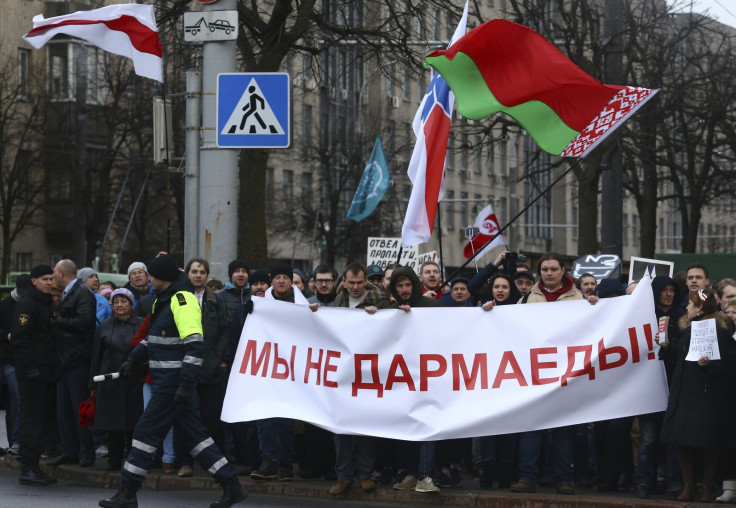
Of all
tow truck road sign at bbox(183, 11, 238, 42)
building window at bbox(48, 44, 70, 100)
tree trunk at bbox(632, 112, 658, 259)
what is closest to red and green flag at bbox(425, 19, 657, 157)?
tow truck road sign at bbox(183, 11, 238, 42)

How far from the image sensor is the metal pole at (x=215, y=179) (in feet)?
45.8

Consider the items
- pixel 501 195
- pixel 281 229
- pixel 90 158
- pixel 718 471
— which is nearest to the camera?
pixel 718 471

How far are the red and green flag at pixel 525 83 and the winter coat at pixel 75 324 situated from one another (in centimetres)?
404

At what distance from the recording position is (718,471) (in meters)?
11.1

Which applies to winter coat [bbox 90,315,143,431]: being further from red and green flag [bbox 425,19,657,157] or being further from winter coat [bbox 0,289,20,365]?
red and green flag [bbox 425,19,657,157]

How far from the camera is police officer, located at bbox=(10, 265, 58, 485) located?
12586 mm

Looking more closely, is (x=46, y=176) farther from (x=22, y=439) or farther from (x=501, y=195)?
(x=501, y=195)

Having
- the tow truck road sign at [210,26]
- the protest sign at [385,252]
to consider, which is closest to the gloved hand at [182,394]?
the tow truck road sign at [210,26]

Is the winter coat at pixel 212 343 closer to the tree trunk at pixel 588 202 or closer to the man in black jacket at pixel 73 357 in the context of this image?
the man in black jacket at pixel 73 357

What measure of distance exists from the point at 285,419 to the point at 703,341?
149 inches

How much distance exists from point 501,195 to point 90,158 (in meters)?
43.2

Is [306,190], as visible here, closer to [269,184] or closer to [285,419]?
[269,184]

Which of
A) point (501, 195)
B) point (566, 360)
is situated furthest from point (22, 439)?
point (501, 195)

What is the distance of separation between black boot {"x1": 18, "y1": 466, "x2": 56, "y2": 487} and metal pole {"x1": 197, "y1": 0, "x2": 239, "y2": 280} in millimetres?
2714
